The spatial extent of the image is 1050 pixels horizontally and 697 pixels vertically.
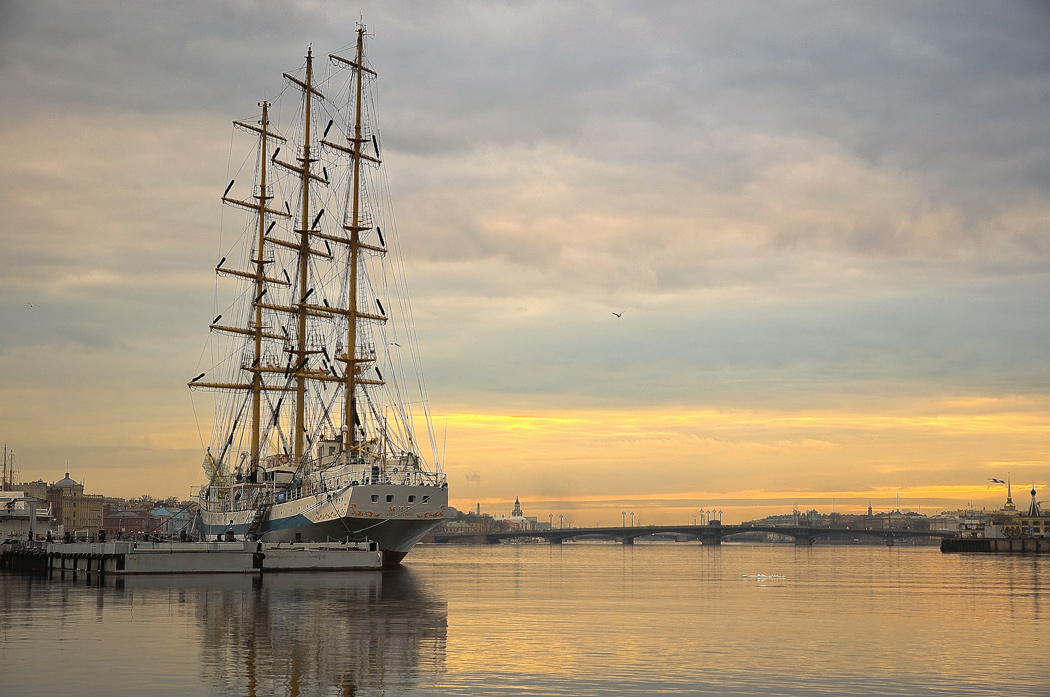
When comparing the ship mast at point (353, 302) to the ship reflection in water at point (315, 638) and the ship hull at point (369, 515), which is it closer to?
the ship hull at point (369, 515)

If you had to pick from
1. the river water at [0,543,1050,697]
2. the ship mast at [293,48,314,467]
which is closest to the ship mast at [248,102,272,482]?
the ship mast at [293,48,314,467]

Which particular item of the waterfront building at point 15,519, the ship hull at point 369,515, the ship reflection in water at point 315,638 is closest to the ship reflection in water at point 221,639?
the ship reflection in water at point 315,638

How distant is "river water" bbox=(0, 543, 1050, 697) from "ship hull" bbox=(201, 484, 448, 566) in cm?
1787

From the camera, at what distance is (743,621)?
43.1m

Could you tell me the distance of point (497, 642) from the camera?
34625 millimetres

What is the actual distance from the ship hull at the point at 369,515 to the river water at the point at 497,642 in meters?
17.9

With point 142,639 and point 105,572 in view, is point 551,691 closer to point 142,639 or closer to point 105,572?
point 142,639

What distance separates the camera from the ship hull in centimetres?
7919

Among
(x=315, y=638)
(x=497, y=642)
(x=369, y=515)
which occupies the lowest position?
(x=497, y=642)

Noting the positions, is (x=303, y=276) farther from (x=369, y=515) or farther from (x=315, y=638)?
(x=315, y=638)

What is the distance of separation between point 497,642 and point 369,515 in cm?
4597

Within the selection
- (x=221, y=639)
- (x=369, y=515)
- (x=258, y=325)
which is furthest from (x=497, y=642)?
(x=258, y=325)

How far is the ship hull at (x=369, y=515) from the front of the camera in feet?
Result: 260

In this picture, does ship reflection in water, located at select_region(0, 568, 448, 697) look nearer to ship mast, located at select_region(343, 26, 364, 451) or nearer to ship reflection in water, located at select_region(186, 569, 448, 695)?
ship reflection in water, located at select_region(186, 569, 448, 695)
